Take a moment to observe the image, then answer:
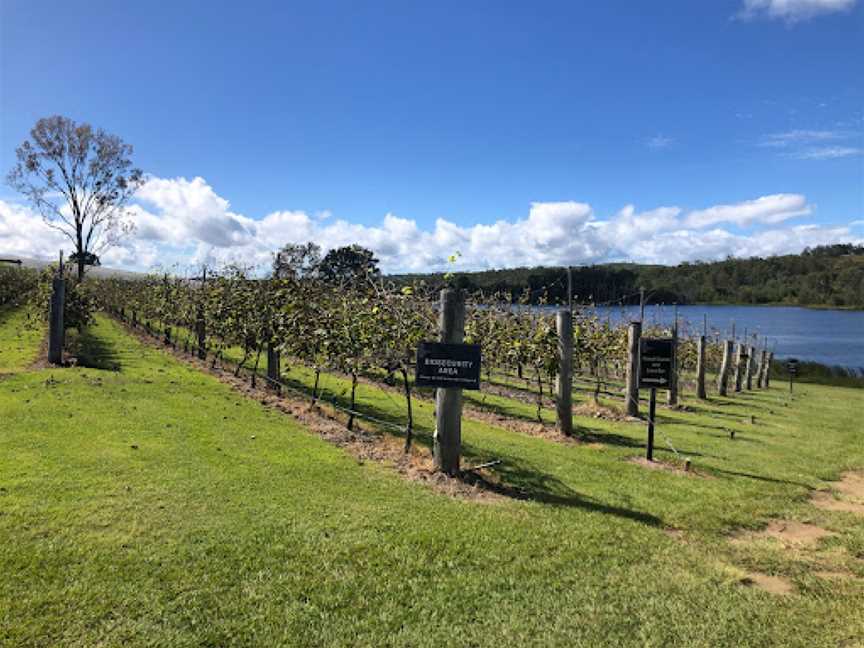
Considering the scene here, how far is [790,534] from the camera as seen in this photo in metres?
6.25

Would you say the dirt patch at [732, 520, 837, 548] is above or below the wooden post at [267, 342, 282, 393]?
below

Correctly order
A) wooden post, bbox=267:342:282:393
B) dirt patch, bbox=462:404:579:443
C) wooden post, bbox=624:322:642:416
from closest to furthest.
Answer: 1. dirt patch, bbox=462:404:579:443
2. wooden post, bbox=267:342:282:393
3. wooden post, bbox=624:322:642:416

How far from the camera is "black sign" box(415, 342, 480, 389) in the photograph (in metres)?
6.93

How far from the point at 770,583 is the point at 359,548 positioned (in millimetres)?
3604

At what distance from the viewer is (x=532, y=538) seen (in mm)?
5391

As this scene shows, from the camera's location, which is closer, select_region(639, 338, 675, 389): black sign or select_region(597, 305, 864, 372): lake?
select_region(639, 338, 675, 389): black sign

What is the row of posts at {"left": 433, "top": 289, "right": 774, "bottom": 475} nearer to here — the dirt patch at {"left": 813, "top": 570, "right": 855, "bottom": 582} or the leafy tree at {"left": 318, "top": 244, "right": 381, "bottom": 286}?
the leafy tree at {"left": 318, "top": 244, "right": 381, "bottom": 286}

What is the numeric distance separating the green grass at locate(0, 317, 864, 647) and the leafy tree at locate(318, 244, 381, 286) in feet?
9.52

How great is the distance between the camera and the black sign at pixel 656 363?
8.91 m

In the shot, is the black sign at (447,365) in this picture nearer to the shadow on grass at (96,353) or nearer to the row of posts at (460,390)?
the row of posts at (460,390)

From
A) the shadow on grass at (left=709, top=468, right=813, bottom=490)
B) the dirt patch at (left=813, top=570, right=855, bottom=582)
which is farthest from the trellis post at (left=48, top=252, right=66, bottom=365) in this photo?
the dirt patch at (left=813, top=570, right=855, bottom=582)

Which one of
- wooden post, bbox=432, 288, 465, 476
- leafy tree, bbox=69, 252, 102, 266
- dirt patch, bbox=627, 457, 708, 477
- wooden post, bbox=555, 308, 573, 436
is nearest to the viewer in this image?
wooden post, bbox=432, 288, 465, 476

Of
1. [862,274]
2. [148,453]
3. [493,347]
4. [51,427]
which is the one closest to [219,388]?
[51,427]

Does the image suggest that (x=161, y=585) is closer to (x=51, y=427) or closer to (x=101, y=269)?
(x=51, y=427)
